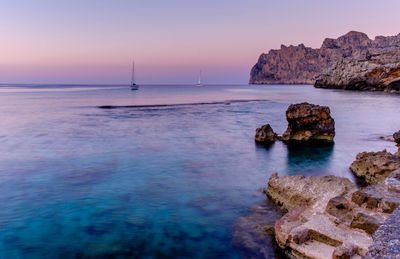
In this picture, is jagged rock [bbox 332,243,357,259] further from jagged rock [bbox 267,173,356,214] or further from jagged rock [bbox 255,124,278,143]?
jagged rock [bbox 255,124,278,143]

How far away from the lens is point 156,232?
1239 cm

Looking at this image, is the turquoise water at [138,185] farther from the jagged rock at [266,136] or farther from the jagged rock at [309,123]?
the jagged rock at [309,123]

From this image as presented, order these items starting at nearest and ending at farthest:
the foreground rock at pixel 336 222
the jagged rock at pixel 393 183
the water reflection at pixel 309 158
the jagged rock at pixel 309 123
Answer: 1. the foreground rock at pixel 336 222
2. the jagged rock at pixel 393 183
3. the water reflection at pixel 309 158
4. the jagged rock at pixel 309 123

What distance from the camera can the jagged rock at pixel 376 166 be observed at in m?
16.3

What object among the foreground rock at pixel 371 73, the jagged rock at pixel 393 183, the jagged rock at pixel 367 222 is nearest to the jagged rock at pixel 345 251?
the jagged rock at pixel 367 222

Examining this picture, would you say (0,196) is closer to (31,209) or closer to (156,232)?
(31,209)

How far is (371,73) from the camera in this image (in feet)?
408

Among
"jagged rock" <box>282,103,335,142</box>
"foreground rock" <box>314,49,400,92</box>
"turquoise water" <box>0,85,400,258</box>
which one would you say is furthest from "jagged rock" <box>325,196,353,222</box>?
"foreground rock" <box>314,49,400,92</box>

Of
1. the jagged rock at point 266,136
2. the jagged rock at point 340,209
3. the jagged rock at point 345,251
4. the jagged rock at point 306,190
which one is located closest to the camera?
the jagged rock at point 345,251

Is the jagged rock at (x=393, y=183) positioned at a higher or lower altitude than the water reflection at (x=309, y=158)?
higher

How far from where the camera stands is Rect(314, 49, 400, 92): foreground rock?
11469 cm

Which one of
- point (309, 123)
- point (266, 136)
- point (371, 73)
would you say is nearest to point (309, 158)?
point (309, 123)

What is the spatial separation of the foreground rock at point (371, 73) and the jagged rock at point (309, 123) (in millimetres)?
99787


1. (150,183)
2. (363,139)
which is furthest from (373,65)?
(150,183)
